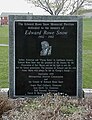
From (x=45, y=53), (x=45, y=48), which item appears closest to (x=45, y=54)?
(x=45, y=53)

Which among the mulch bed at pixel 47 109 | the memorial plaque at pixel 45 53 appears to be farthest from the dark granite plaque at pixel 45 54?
the mulch bed at pixel 47 109

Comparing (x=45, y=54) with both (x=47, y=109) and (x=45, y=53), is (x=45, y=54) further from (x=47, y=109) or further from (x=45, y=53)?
(x=47, y=109)

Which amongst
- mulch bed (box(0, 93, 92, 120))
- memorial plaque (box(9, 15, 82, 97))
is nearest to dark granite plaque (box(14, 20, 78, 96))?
memorial plaque (box(9, 15, 82, 97))

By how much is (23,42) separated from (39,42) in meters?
0.31

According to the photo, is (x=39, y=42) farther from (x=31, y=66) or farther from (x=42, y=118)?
(x=42, y=118)

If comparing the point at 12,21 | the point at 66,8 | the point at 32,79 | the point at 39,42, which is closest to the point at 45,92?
the point at 32,79

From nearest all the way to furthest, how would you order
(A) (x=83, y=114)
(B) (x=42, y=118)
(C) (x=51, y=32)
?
(B) (x=42, y=118) → (A) (x=83, y=114) → (C) (x=51, y=32)

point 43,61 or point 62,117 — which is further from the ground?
point 43,61

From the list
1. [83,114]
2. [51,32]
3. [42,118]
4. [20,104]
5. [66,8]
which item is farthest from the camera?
[66,8]

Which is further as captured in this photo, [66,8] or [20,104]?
[66,8]

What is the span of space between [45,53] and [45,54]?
0.06 ft

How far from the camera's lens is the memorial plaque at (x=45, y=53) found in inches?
331

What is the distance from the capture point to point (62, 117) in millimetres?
6094

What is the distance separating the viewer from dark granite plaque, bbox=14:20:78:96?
27.6 ft
